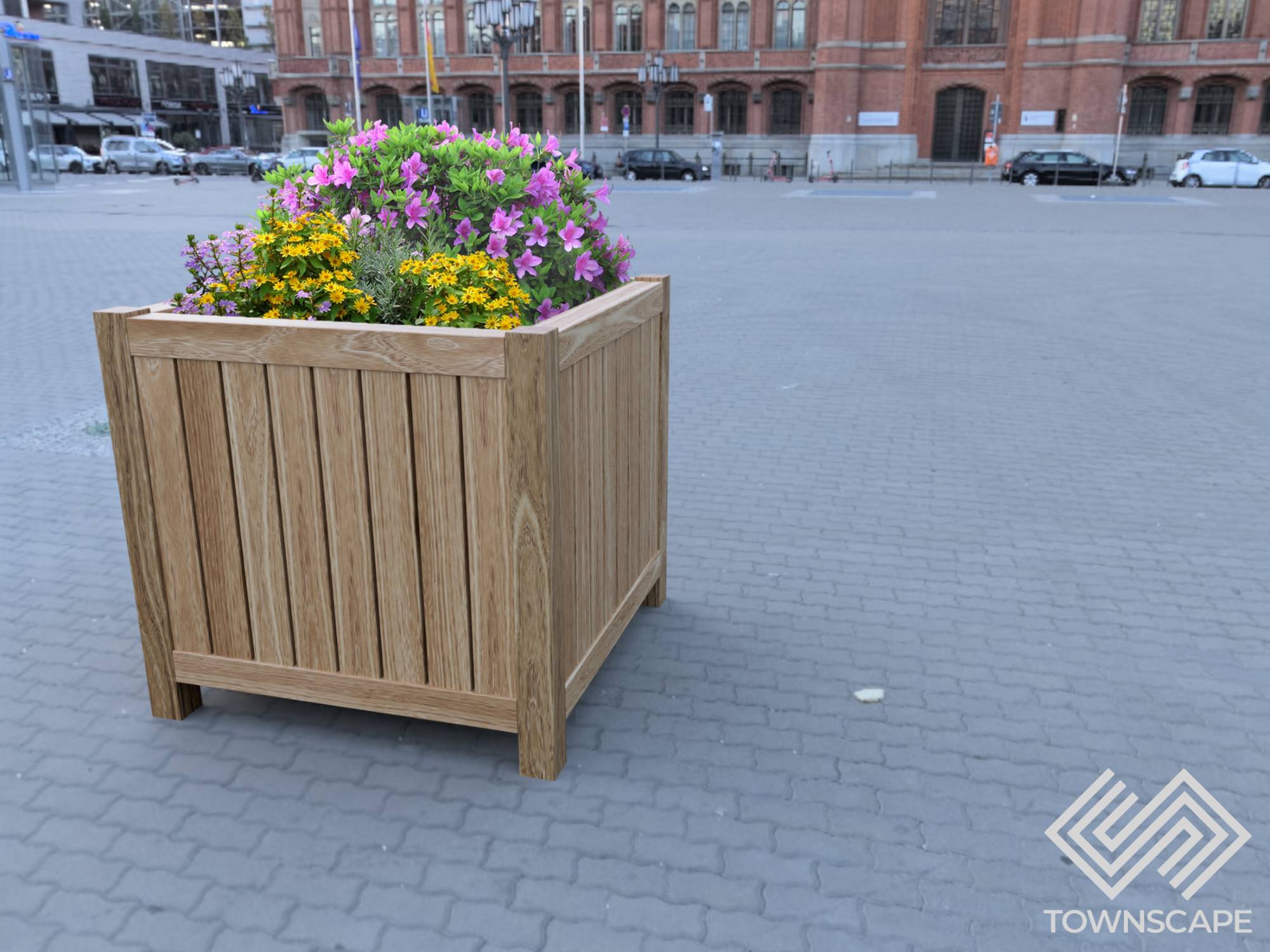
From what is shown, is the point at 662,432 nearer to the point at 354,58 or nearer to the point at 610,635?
the point at 610,635

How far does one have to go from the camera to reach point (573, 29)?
5447 centimetres

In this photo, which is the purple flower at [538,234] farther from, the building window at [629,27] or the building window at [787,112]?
the building window at [629,27]

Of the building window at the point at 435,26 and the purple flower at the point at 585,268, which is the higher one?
the building window at the point at 435,26

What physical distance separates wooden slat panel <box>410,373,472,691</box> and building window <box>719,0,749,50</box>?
175 feet

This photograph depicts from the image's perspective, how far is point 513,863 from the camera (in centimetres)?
277

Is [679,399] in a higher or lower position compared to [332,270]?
lower

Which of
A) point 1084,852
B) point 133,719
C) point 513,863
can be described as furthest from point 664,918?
point 133,719

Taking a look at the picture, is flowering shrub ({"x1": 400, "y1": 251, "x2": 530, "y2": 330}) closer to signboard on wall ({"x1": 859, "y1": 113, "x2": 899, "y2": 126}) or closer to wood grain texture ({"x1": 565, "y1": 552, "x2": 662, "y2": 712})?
wood grain texture ({"x1": 565, "y1": 552, "x2": 662, "y2": 712})

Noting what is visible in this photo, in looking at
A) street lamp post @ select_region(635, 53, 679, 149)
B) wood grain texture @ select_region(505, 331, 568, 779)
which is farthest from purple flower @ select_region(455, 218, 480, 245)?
street lamp post @ select_region(635, 53, 679, 149)

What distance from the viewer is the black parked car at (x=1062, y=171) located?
37.9 metres

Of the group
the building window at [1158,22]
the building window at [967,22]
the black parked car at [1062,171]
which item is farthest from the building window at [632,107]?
the building window at [1158,22]

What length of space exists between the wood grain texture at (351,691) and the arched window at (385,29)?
59696 millimetres

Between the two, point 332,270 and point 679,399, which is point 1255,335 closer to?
point 679,399

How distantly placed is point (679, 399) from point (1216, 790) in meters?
4.93
